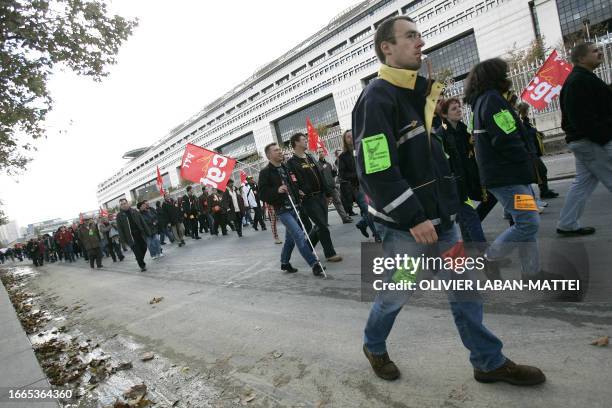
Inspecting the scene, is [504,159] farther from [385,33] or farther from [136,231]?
[136,231]

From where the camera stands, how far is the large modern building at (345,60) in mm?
32875

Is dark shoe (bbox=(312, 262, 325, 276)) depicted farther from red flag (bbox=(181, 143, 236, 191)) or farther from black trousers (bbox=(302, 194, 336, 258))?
red flag (bbox=(181, 143, 236, 191))

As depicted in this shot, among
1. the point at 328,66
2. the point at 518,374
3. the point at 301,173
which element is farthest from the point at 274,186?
the point at 328,66

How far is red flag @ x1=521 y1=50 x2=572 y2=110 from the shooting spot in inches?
327

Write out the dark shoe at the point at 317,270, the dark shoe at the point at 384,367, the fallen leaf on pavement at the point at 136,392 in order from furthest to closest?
the dark shoe at the point at 317,270 < the fallen leaf on pavement at the point at 136,392 < the dark shoe at the point at 384,367

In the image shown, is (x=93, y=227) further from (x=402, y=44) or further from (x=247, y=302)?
(x=402, y=44)

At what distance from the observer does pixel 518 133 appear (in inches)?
131

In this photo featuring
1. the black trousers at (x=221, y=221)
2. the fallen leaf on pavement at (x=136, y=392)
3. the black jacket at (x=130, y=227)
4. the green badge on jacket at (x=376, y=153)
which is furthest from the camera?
the black trousers at (x=221, y=221)

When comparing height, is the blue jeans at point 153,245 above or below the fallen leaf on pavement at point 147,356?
above

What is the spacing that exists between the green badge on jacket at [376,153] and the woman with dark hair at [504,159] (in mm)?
1775

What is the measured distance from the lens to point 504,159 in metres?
3.27

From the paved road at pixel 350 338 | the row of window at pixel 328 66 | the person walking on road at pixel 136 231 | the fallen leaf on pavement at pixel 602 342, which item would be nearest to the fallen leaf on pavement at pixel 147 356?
the paved road at pixel 350 338

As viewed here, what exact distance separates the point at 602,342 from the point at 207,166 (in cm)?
836

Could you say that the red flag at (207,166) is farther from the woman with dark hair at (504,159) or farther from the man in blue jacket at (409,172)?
the man in blue jacket at (409,172)
